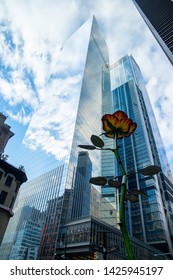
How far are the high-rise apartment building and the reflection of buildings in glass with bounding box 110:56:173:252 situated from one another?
90.5 ft

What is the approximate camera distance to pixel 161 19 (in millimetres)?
27391

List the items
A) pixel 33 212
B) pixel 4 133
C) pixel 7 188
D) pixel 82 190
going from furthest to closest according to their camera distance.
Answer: pixel 82 190
pixel 33 212
pixel 4 133
pixel 7 188

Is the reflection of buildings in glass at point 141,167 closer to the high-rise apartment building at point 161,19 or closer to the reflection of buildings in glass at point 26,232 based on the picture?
the high-rise apartment building at point 161,19

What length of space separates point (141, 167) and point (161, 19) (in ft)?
221

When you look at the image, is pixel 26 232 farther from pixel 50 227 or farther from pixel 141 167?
pixel 141 167

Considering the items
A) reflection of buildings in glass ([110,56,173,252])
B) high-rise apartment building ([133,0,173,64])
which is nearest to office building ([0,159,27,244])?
high-rise apartment building ([133,0,173,64])

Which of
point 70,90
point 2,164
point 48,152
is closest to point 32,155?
point 48,152

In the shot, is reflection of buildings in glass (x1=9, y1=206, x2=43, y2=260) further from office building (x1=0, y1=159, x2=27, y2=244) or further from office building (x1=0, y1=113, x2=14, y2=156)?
office building (x1=0, y1=159, x2=27, y2=244)

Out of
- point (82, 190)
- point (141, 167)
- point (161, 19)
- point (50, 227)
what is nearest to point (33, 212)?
point (50, 227)

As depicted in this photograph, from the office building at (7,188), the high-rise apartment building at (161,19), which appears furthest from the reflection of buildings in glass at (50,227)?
the high-rise apartment building at (161,19)

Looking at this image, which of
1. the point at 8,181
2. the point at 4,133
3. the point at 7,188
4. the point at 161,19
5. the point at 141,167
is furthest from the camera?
the point at 141,167

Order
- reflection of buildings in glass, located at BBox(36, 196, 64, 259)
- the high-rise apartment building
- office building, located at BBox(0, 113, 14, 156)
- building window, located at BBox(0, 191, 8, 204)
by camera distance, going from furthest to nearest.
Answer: reflection of buildings in glass, located at BBox(36, 196, 64, 259) → office building, located at BBox(0, 113, 14, 156) → the high-rise apartment building → building window, located at BBox(0, 191, 8, 204)

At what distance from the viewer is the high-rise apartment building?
71.3 ft

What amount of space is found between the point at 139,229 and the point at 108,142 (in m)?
56.6
